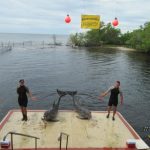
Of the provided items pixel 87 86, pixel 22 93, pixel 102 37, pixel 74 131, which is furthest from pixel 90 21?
pixel 102 37

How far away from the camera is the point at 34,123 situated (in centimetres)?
1426

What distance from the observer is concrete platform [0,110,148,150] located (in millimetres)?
12141

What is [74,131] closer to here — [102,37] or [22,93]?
[22,93]

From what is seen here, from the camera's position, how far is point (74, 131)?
1349 centimetres

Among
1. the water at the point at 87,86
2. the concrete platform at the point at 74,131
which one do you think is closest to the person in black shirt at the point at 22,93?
the concrete platform at the point at 74,131

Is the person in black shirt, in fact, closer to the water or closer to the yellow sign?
the water

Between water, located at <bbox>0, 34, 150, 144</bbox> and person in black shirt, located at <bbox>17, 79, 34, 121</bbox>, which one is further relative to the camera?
water, located at <bbox>0, 34, 150, 144</bbox>

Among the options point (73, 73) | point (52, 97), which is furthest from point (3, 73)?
point (52, 97)

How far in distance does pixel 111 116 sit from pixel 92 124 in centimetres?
167

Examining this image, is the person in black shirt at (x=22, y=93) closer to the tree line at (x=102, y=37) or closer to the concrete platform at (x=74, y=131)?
the concrete platform at (x=74, y=131)

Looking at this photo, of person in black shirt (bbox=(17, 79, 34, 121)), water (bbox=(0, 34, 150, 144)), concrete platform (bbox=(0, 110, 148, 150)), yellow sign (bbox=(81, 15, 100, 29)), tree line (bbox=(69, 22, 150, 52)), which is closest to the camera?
concrete platform (bbox=(0, 110, 148, 150))

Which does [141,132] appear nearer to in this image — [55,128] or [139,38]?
[55,128]

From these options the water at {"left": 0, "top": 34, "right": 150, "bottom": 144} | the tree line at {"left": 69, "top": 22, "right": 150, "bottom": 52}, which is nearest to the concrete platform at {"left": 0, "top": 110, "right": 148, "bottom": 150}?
the water at {"left": 0, "top": 34, "right": 150, "bottom": 144}

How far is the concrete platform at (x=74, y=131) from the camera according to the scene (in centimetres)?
1214
